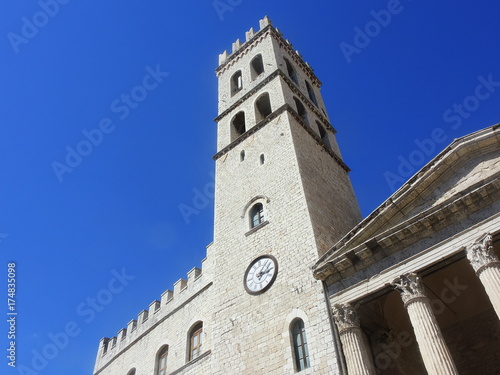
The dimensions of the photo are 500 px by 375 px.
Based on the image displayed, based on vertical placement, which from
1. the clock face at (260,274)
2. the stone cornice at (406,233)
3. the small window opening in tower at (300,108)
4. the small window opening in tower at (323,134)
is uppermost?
the small window opening in tower at (300,108)

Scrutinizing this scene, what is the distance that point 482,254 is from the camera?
35.7 ft

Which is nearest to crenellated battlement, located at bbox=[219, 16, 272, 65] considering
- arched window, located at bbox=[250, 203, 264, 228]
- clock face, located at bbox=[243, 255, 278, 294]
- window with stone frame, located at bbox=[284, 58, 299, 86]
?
window with stone frame, located at bbox=[284, 58, 299, 86]

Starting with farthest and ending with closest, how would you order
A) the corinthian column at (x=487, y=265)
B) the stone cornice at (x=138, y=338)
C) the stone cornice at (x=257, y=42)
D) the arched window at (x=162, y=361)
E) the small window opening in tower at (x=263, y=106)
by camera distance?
the stone cornice at (x=257, y=42) → the small window opening in tower at (x=263, y=106) → the stone cornice at (x=138, y=338) → the arched window at (x=162, y=361) → the corinthian column at (x=487, y=265)

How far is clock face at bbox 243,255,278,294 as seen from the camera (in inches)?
586

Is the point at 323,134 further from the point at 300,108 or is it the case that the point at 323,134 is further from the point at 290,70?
the point at 290,70

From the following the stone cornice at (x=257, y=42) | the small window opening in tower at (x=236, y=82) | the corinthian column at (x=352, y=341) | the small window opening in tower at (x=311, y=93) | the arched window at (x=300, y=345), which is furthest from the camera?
the stone cornice at (x=257, y=42)

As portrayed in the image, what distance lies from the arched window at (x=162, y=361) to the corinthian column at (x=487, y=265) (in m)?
13.1

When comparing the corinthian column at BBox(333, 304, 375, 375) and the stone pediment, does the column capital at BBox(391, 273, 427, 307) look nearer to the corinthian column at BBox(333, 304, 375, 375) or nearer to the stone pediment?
the stone pediment

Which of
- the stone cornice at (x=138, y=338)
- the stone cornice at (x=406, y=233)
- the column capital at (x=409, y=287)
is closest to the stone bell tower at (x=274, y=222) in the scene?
the stone cornice at (x=406, y=233)

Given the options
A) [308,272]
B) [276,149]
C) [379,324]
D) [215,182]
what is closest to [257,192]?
[276,149]

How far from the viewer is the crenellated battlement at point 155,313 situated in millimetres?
19484

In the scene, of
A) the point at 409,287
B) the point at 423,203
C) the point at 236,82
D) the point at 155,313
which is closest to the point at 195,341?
the point at 155,313

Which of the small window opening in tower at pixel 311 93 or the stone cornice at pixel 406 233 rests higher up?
the small window opening in tower at pixel 311 93

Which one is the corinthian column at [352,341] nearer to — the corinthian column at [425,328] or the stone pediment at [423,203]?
the stone pediment at [423,203]
